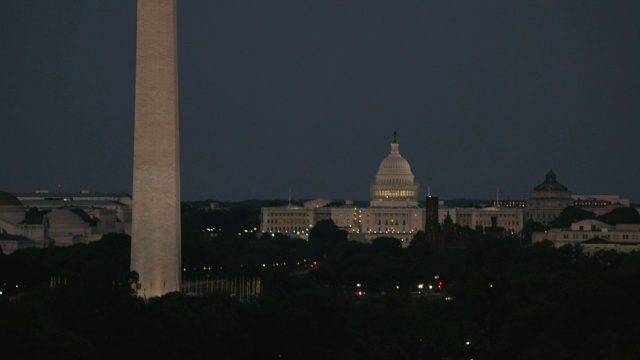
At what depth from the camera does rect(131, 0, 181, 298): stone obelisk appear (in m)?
105

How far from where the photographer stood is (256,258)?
191 m

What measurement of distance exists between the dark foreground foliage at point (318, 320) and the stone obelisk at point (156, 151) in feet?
6.18

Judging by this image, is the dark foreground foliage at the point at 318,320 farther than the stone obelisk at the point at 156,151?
No

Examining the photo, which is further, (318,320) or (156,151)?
(156,151)

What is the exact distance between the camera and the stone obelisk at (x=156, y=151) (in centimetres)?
10512

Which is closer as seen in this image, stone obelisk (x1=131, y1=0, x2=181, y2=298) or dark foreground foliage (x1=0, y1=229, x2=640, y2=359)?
dark foreground foliage (x1=0, y1=229, x2=640, y2=359)

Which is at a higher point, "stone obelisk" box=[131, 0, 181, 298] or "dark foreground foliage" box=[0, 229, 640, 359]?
"stone obelisk" box=[131, 0, 181, 298]

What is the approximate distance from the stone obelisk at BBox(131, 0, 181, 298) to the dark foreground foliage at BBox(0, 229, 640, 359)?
1.89m

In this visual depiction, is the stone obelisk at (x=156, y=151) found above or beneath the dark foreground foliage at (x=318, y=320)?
above

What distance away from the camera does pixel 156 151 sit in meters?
106

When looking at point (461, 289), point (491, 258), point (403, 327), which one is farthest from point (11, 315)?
point (491, 258)

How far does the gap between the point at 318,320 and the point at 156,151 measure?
1001 centimetres

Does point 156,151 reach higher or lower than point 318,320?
higher

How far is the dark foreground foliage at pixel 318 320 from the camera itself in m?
88.9
